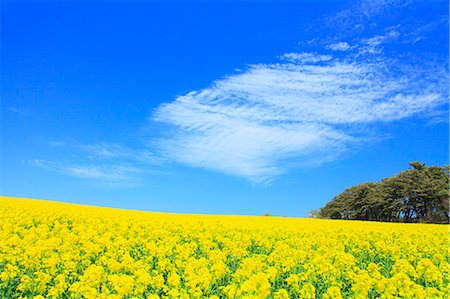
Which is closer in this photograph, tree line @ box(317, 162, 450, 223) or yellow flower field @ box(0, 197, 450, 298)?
yellow flower field @ box(0, 197, 450, 298)

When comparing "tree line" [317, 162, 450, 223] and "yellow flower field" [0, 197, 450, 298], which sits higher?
"tree line" [317, 162, 450, 223]

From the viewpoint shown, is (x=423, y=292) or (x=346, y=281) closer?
(x=423, y=292)

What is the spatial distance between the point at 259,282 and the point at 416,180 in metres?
59.2

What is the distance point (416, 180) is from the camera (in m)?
60.2

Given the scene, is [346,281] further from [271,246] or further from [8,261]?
[8,261]

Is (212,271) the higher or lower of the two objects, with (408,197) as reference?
lower

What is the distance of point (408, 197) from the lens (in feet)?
197

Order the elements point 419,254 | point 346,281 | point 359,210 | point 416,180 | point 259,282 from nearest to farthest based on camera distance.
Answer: point 259,282, point 346,281, point 419,254, point 416,180, point 359,210

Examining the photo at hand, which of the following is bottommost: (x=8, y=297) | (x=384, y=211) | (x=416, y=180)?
(x=8, y=297)

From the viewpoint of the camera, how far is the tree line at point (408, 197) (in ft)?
190

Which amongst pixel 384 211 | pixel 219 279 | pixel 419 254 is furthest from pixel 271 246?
pixel 384 211

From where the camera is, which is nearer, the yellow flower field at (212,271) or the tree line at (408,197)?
the yellow flower field at (212,271)

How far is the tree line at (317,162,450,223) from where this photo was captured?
58000 mm

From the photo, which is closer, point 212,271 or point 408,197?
point 212,271
